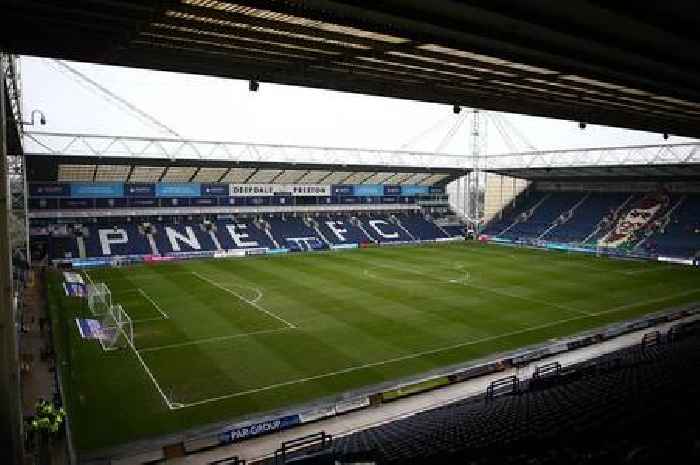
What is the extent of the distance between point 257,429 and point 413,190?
5430 cm

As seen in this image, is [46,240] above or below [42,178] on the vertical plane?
below

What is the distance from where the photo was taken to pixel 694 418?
738 centimetres

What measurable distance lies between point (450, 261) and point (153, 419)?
33.8m

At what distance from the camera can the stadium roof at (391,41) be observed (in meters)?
7.12

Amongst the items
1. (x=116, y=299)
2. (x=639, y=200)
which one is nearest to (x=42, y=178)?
(x=116, y=299)

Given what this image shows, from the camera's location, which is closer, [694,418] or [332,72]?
[694,418]

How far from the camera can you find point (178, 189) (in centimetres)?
5072

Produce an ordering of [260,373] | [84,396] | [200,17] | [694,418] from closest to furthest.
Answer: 1. [694,418]
2. [200,17]
3. [84,396]
4. [260,373]

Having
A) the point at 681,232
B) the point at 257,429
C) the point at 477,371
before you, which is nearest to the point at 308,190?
the point at 681,232

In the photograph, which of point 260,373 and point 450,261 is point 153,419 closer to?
point 260,373

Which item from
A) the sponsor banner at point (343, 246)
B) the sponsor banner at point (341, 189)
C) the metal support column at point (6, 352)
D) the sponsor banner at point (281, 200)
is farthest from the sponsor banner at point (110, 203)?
the metal support column at point (6, 352)

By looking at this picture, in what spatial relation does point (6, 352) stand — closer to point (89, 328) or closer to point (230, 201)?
point (89, 328)

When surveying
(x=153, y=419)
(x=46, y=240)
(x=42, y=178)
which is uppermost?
(x=42, y=178)

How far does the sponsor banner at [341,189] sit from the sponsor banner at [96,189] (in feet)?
76.8
